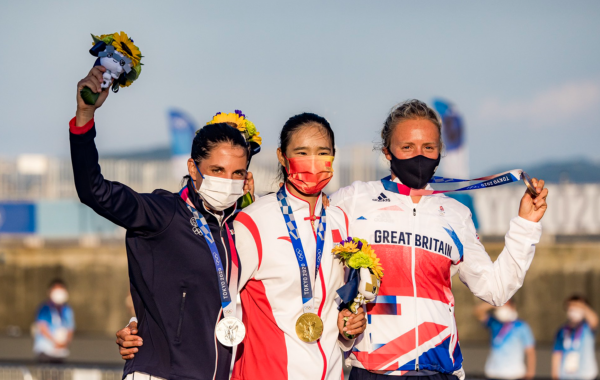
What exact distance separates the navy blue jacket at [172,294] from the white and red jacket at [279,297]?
0.45 feet

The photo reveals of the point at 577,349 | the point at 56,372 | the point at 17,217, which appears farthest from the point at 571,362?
the point at 17,217

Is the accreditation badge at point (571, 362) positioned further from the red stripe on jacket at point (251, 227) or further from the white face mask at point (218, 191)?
the white face mask at point (218, 191)

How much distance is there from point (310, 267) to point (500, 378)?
22.5 feet

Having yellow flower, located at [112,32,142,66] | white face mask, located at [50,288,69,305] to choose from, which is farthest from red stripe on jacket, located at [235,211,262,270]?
white face mask, located at [50,288,69,305]

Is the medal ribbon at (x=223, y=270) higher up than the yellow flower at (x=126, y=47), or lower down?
lower down

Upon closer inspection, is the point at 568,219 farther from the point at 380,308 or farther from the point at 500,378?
the point at 380,308

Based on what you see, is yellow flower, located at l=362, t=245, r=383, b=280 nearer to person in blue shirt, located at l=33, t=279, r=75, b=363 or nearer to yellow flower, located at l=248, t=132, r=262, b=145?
yellow flower, located at l=248, t=132, r=262, b=145

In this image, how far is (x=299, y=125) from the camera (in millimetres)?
4074

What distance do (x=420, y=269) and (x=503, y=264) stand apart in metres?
0.51

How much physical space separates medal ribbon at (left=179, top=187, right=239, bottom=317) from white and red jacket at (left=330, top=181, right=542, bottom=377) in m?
0.77

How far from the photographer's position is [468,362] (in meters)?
14.4

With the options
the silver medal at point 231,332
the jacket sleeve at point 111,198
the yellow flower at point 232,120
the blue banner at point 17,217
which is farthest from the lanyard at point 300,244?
the blue banner at point 17,217

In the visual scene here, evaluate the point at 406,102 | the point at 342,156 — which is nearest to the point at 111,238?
the point at 342,156

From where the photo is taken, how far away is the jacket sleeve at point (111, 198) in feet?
11.0
